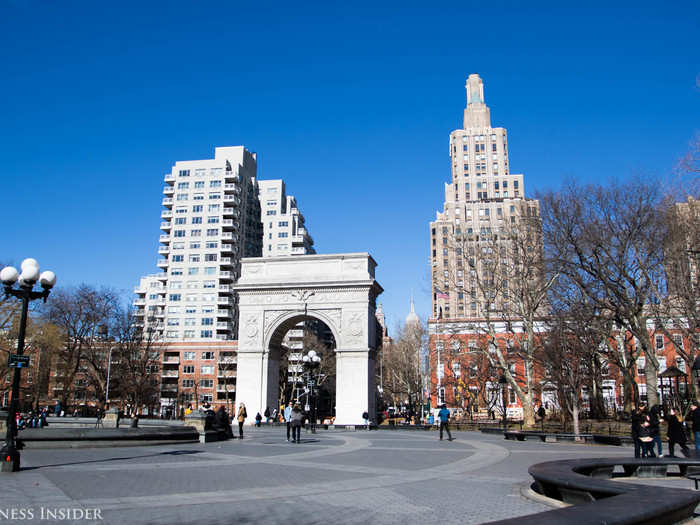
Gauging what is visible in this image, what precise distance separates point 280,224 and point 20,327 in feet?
282

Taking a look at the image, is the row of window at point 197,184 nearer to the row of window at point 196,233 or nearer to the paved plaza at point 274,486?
the row of window at point 196,233

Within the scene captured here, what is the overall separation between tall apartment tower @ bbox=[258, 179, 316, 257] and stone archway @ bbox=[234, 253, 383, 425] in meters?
53.7

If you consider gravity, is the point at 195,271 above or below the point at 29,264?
above

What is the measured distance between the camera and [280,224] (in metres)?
99.0

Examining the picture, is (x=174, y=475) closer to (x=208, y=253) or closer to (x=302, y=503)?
(x=302, y=503)

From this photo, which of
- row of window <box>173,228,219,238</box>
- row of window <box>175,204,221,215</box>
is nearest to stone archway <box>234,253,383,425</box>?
row of window <box>173,228,219,238</box>

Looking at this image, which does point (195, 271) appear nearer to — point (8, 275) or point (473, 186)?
point (473, 186)

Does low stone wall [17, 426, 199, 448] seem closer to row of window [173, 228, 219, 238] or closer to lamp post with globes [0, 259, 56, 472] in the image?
lamp post with globes [0, 259, 56, 472]

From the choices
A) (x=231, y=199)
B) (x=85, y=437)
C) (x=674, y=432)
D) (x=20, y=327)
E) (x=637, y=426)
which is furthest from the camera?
(x=231, y=199)

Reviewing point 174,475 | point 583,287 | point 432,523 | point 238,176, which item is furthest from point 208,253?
point 432,523

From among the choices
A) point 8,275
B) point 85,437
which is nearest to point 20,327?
point 8,275

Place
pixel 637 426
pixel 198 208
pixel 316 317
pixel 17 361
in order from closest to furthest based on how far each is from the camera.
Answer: pixel 17 361 < pixel 637 426 < pixel 316 317 < pixel 198 208

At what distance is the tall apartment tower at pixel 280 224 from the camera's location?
3834 inches

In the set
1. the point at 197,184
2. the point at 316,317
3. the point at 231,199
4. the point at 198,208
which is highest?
the point at 197,184
